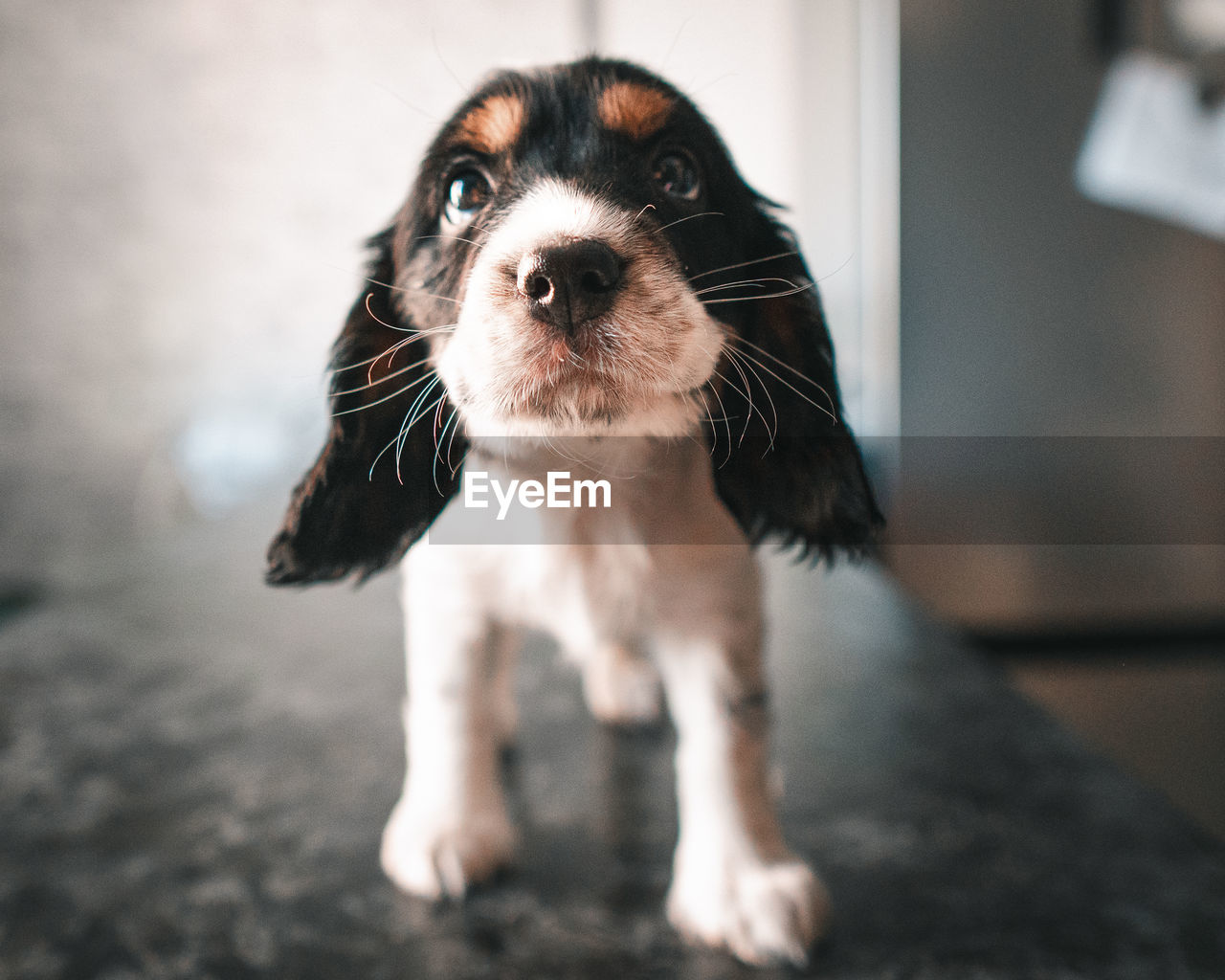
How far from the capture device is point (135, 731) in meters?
0.86

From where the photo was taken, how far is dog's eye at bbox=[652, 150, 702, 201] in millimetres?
396

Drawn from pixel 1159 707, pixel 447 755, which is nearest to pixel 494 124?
pixel 447 755

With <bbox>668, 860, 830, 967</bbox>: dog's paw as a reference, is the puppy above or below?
above

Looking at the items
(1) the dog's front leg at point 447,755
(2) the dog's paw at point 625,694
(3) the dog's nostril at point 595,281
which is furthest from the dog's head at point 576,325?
(2) the dog's paw at point 625,694

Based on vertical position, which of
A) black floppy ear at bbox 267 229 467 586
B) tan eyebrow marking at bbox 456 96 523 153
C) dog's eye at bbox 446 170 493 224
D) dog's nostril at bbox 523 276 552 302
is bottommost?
black floppy ear at bbox 267 229 467 586

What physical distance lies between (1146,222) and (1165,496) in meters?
0.17

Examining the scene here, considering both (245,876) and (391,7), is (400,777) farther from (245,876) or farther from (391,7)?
(391,7)

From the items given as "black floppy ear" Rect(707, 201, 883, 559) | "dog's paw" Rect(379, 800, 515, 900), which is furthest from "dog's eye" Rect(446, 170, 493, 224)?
"dog's paw" Rect(379, 800, 515, 900)

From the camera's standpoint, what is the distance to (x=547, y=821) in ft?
2.30

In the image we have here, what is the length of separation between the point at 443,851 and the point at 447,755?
0.07 m

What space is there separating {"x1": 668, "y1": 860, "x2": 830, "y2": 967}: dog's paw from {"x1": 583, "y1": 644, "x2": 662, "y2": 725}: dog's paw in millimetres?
270

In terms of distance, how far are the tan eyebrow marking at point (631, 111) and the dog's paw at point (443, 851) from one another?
0.51m

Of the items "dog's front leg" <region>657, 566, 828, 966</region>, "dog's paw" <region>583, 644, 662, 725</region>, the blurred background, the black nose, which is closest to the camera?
the black nose

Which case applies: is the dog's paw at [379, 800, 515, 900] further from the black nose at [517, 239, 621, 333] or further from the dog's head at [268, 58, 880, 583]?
the black nose at [517, 239, 621, 333]
